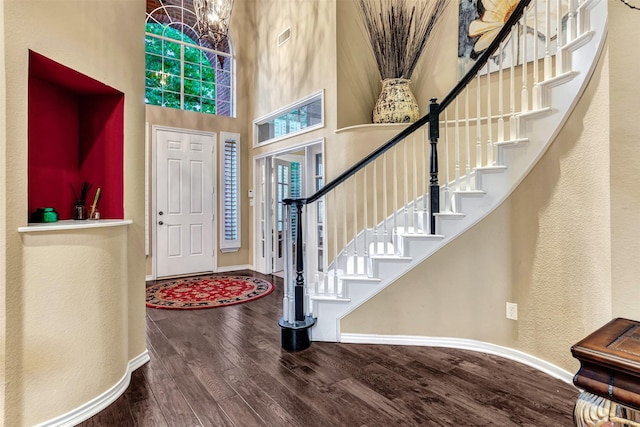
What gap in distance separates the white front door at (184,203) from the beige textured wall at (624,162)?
528cm

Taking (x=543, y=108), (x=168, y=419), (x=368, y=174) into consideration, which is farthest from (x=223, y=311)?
(x=543, y=108)

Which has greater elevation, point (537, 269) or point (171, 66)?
point (171, 66)

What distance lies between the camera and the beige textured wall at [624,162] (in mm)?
1148

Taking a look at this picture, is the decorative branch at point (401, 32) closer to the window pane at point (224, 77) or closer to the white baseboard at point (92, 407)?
the window pane at point (224, 77)

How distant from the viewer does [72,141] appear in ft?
7.55

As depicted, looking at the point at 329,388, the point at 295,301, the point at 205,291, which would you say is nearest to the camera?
the point at 329,388

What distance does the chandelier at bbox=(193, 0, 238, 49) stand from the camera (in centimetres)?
318

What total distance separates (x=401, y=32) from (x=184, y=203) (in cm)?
401

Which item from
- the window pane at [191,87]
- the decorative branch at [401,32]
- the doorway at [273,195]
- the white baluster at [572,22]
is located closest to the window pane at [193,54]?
the window pane at [191,87]

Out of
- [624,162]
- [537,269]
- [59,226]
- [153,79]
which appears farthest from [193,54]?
[624,162]

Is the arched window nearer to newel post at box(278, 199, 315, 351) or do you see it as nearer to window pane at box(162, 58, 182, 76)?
window pane at box(162, 58, 182, 76)

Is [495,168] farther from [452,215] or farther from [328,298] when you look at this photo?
[328,298]

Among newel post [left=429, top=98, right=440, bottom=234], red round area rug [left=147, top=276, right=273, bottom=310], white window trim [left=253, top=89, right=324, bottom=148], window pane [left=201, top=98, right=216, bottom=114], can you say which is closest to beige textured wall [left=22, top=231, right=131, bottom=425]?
red round area rug [left=147, top=276, right=273, bottom=310]

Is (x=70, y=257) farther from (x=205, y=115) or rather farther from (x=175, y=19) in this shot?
(x=175, y=19)
